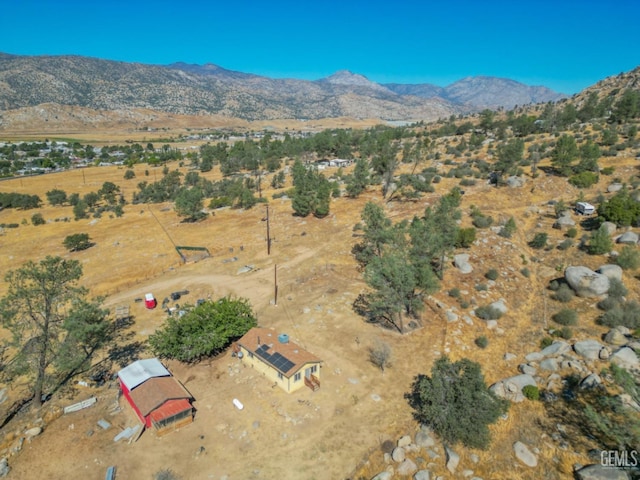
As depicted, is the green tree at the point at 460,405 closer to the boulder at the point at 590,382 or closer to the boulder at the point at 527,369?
the boulder at the point at 527,369

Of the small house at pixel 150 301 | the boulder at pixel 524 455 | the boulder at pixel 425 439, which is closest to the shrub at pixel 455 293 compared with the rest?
the boulder at pixel 524 455

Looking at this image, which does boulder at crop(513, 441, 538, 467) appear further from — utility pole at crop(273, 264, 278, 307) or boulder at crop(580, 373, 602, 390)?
utility pole at crop(273, 264, 278, 307)

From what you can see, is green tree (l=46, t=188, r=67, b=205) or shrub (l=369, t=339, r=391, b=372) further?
green tree (l=46, t=188, r=67, b=205)

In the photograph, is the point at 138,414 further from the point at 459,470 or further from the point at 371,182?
the point at 371,182

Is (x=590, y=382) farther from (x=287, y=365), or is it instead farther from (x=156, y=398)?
(x=156, y=398)

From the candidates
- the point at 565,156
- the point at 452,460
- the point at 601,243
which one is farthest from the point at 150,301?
the point at 565,156

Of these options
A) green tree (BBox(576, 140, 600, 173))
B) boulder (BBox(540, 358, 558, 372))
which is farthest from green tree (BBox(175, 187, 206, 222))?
green tree (BBox(576, 140, 600, 173))

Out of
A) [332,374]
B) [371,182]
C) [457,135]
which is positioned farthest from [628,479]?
[457,135]
